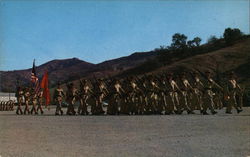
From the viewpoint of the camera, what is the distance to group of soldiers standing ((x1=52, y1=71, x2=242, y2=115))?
19.7 meters

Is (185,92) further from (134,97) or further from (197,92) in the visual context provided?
(134,97)

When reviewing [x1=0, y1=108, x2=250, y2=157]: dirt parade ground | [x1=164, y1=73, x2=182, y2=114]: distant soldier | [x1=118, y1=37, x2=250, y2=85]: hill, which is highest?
[x1=118, y1=37, x2=250, y2=85]: hill

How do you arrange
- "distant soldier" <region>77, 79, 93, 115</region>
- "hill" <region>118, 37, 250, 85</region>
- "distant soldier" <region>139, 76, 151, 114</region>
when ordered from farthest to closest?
"hill" <region>118, 37, 250, 85</region> < "distant soldier" <region>77, 79, 93, 115</region> < "distant soldier" <region>139, 76, 151, 114</region>

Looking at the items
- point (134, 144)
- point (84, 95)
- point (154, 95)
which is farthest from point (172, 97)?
point (134, 144)

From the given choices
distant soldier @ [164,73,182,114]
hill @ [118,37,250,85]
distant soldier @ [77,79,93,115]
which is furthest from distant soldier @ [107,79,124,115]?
hill @ [118,37,250,85]

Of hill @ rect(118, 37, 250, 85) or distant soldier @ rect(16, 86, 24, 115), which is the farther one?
hill @ rect(118, 37, 250, 85)

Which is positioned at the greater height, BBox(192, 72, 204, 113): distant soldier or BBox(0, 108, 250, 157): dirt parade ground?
BBox(192, 72, 204, 113): distant soldier

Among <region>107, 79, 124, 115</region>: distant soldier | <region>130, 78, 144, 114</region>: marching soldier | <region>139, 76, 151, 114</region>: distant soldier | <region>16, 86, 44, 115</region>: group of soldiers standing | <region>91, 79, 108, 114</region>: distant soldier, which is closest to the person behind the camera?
<region>139, 76, 151, 114</region>: distant soldier

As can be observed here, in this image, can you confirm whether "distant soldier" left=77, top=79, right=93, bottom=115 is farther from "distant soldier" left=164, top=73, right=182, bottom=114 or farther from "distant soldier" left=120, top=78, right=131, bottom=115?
"distant soldier" left=164, top=73, right=182, bottom=114

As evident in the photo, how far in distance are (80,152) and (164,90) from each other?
45.5 feet

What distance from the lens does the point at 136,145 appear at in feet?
28.1

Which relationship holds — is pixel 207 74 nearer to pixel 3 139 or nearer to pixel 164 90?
pixel 164 90

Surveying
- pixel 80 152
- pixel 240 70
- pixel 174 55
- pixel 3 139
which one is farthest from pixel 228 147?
pixel 174 55

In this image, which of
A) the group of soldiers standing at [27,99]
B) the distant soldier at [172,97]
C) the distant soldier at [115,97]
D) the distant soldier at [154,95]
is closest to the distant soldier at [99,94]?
the distant soldier at [115,97]
